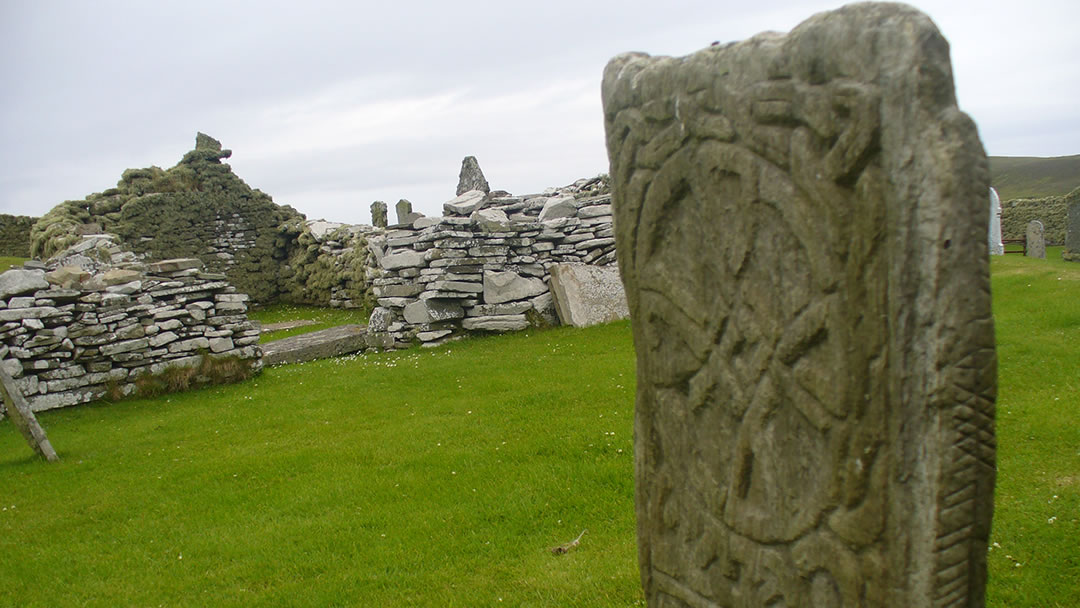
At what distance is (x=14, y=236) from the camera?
2644 centimetres

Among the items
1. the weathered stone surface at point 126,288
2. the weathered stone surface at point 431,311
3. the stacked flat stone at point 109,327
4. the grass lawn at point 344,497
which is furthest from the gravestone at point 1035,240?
the weathered stone surface at point 126,288

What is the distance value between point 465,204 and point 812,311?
1411cm

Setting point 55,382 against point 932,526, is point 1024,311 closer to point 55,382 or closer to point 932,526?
point 932,526

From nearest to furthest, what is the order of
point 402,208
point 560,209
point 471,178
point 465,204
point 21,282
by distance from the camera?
point 21,282
point 560,209
point 465,204
point 402,208
point 471,178

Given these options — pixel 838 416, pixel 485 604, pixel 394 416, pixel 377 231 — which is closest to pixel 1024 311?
pixel 394 416

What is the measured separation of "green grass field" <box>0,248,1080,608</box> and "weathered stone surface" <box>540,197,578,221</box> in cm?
467

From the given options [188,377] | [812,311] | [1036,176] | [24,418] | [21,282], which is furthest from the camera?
[1036,176]

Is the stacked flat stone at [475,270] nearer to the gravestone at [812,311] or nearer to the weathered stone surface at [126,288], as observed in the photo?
the weathered stone surface at [126,288]

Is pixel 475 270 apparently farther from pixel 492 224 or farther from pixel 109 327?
pixel 109 327

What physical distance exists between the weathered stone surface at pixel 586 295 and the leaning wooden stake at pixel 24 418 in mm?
7401

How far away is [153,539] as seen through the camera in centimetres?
571

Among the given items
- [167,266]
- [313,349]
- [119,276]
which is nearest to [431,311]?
[313,349]

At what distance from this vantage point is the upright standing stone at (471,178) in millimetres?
19422

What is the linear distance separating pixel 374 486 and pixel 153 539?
1.61m
